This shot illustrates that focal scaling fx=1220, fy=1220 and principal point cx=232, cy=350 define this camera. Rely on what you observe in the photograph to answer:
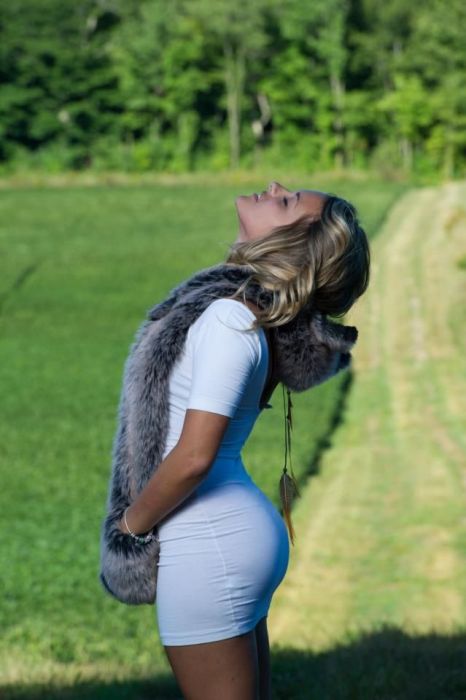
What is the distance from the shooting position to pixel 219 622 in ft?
8.73

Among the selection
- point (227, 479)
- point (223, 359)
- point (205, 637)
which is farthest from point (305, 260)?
point (205, 637)

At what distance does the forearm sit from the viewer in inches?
103

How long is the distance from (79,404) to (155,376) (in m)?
17.6

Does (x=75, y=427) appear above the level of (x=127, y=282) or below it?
above

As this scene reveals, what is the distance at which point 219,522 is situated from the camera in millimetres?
2684

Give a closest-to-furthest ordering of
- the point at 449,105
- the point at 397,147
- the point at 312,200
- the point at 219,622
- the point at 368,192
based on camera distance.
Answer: the point at 219,622
the point at 312,200
the point at 368,192
the point at 449,105
the point at 397,147

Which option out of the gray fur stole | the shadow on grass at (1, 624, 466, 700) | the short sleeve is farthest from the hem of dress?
the shadow on grass at (1, 624, 466, 700)

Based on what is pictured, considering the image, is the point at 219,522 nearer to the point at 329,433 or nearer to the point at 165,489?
the point at 165,489

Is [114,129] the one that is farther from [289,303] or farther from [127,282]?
[289,303]

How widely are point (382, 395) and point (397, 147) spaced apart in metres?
45.4

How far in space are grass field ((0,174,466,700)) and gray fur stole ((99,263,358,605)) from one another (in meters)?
1.97

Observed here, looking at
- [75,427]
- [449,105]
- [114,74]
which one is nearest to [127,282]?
[75,427]

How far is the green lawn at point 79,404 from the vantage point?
26.8 ft

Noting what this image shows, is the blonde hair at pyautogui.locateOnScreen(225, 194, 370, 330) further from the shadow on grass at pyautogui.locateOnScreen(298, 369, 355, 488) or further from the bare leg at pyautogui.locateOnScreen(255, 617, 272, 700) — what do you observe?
the shadow on grass at pyautogui.locateOnScreen(298, 369, 355, 488)
